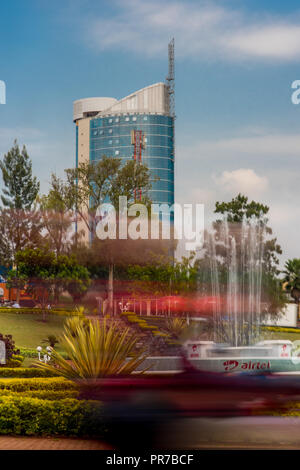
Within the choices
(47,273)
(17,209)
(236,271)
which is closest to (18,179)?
(17,209)

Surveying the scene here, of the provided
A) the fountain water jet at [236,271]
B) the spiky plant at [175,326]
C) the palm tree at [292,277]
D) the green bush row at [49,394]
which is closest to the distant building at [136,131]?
the fountain water jet at [236,271]

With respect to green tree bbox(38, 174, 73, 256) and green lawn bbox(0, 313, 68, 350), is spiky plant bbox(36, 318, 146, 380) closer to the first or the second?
green lawn bbox(0, 313, 68, 350)

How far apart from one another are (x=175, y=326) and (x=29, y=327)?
18.1 feet

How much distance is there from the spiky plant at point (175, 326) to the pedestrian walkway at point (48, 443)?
13338mm

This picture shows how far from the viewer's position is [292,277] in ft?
96.0

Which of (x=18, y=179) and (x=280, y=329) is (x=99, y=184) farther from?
(x=280, y=329)

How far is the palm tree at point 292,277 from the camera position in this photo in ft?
92.9

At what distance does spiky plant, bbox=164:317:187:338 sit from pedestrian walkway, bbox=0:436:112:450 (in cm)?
1334

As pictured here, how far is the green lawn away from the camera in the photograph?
59.4 feet

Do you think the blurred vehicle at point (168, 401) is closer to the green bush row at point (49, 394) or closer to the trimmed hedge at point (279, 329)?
the green bush row at point (49, 394)

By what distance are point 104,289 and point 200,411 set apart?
47.9 ft
